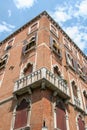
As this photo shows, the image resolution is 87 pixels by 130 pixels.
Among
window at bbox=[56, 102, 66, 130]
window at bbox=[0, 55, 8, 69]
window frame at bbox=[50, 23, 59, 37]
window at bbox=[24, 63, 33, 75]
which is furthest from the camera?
window frame at bbox=[50, 23, 59, 37]

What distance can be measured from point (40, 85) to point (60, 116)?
2404 mm

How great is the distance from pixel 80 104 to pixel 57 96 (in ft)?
13.5

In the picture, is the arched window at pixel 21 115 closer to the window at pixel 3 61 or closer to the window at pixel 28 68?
the window at pixel 28 68

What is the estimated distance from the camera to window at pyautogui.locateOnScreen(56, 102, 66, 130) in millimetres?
12920

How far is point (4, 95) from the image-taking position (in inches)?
627

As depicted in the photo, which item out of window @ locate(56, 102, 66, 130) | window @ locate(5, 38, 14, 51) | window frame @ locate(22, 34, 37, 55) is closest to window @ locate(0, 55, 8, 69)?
window @ locate(5, 38, 14, 51)

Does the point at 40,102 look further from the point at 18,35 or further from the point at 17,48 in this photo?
the point at 18,35

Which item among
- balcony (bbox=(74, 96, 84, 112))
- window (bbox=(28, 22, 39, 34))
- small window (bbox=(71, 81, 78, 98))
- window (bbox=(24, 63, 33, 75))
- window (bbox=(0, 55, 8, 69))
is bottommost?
balcony (bbox=(74, 96, 84, 112))

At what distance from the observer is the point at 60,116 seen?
13.5 meters

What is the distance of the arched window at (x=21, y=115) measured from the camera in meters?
12.7

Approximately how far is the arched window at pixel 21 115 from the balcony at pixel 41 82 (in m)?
0.84

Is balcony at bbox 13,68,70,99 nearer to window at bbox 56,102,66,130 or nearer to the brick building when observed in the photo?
the brick building

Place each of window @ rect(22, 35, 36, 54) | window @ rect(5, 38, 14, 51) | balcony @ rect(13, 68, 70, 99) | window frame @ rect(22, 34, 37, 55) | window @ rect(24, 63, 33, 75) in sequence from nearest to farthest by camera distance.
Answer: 1. balcony @ rect(13, 68, 70, 99)
2. window @ rect(24, 63, 33, 75)
3. window frame @ rect(22, 34, 37, 55)
4. window @ rect(22, 35, 36, 54)
5. window @ rect(5, 38, 14, 51)

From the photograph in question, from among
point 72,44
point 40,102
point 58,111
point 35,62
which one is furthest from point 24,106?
point 72,44
